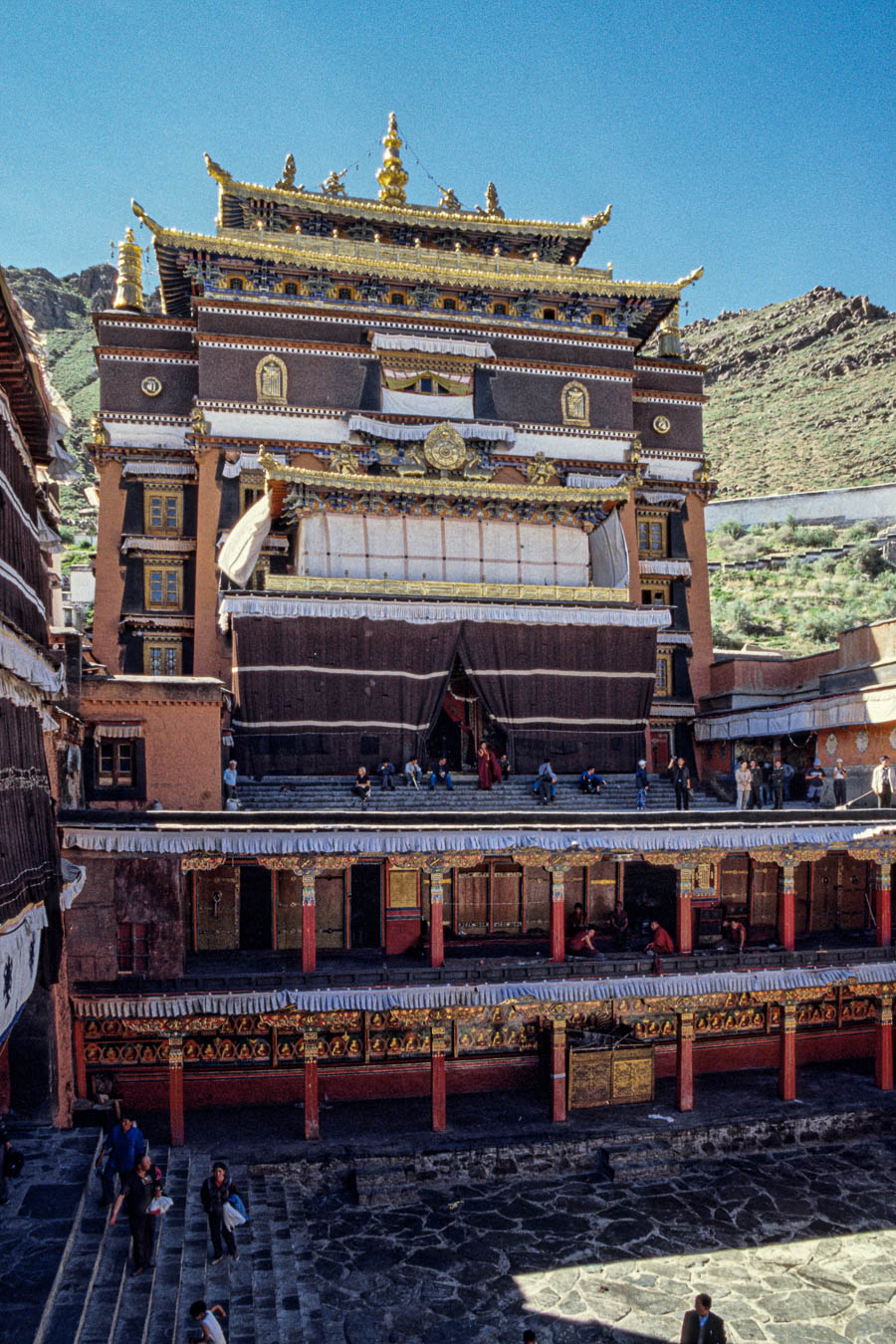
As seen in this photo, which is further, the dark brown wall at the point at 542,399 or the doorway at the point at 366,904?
the dark brown wall at the point at 542,399

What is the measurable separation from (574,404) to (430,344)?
16.0 feet

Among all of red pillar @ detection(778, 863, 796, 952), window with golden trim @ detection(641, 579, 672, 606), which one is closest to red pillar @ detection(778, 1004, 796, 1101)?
red pillar @ detection(778, 863, 796, 952)

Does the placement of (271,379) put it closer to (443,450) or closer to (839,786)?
(443,450)

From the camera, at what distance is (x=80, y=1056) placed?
15.5m

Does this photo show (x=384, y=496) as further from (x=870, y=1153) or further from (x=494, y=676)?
(x=870, y=1153)

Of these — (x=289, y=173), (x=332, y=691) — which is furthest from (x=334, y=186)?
(x=332, y=691)

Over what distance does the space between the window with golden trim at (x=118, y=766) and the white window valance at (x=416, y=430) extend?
1345cm

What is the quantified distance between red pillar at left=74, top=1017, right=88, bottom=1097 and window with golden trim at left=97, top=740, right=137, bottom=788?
4712 mm

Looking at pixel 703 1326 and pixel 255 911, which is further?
pixel 255 911

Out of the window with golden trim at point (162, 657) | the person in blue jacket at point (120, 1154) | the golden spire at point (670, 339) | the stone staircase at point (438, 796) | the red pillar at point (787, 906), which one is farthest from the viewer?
the golden spire at point (670, 339)

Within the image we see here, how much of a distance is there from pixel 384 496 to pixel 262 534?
345 centimetres

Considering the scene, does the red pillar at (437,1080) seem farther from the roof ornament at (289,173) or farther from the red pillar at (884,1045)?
the roof ornament at (289,173)

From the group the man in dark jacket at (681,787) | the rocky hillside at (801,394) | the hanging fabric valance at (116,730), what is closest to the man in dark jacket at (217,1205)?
the hanging fabric valance at (116,730)

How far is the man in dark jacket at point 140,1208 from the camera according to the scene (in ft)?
36.3
